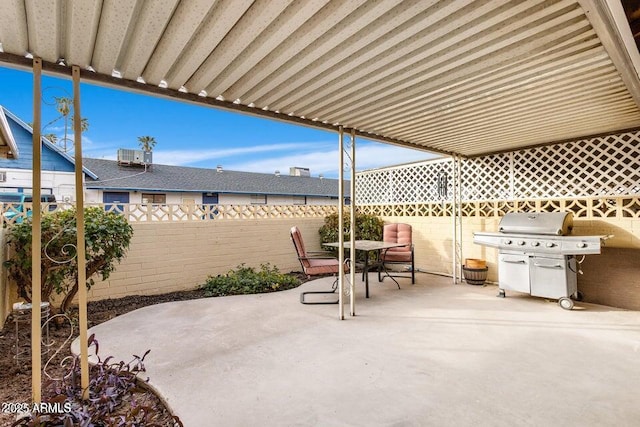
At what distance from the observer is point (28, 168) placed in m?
9.20

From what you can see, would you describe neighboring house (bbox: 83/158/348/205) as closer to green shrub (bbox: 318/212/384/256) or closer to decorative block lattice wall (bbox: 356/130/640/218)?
green shrub (bbox: 318/212/384/256)

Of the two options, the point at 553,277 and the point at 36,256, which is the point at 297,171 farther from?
the point at 36,256

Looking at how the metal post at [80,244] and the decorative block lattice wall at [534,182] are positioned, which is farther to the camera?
the decorative block lattice wall at [534,182]

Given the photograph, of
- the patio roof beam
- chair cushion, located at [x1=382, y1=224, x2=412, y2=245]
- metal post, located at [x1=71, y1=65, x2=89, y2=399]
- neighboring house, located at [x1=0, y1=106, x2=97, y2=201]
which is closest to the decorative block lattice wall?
chair cushion, located at [x1=382, y1=224, x2=412, y2=245]

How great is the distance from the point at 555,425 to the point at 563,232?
126 inches

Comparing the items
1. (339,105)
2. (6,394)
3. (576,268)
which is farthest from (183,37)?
(576,268)

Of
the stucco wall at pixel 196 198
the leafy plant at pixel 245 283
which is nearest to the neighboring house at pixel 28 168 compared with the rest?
the stucco wall at pixel 196 198

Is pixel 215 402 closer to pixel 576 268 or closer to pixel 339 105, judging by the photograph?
pixel 339 105

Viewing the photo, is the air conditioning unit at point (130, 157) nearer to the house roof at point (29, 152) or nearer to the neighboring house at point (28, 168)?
the house roof at point (29, 152)

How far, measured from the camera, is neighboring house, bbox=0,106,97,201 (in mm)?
8617

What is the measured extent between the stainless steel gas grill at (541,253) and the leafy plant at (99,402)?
463 centimetres

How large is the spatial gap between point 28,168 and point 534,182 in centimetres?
1259

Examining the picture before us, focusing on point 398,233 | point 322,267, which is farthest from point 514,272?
point 322,267

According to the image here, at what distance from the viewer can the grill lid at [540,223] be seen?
435 centimetres
